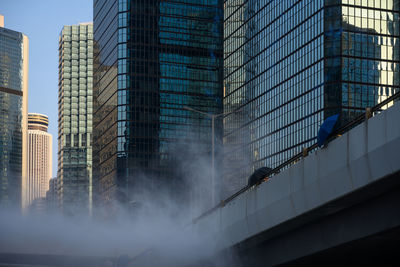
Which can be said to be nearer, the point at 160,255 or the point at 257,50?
the point at 160,255

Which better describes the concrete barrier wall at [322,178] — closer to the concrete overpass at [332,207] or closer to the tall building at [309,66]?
the concrete overpass at [332,207]

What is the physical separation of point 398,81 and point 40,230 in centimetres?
8704

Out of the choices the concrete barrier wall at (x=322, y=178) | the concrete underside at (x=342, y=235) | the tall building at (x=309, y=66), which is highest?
the tall building at (x=309, y=66)

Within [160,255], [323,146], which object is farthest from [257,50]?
[323,146]

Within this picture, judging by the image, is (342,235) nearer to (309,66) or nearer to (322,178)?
(322,178)

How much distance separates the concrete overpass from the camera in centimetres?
1920

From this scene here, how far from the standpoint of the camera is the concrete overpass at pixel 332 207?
1920 centimetres

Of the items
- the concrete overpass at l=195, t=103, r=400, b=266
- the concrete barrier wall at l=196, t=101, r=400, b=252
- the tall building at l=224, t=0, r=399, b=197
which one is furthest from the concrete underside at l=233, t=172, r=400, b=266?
the tall building at l=224, t=0, r=399, b=197

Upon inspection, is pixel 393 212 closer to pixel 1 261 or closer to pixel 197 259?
pixel 197 259

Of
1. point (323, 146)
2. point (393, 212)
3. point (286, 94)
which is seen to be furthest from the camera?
point (286, 94)

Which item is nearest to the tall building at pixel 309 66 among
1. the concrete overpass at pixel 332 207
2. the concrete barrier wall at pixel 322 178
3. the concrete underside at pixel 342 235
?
the concrete underside at pixel 342 235

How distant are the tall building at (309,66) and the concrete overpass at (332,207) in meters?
103

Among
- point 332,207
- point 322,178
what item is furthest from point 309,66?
point 332,207

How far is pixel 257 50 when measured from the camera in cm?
15588
